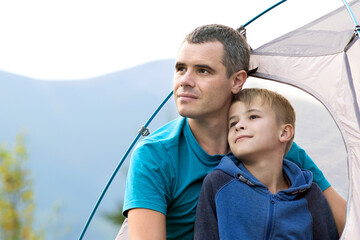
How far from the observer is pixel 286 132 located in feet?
6.59

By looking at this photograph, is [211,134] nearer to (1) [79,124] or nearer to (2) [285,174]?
(2) [285,174]

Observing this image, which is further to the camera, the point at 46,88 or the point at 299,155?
the point at 46,88

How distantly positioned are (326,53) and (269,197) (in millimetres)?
693

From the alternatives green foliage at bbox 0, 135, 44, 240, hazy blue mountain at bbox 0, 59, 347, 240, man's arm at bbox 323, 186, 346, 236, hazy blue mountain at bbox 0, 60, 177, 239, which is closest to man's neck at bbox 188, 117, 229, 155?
man's arm at bbox 323, 186, 346, 236

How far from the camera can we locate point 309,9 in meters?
2.30

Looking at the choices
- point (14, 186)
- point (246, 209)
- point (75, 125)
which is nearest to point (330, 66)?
point (246, 209)

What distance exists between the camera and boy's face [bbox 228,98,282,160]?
191 centimetres

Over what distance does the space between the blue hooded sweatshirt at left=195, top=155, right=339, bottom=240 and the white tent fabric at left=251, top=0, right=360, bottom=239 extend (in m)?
0.18

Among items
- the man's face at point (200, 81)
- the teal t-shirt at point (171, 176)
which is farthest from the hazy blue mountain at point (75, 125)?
the man's face at point (200, 81)

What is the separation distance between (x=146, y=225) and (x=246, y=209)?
1.16ft

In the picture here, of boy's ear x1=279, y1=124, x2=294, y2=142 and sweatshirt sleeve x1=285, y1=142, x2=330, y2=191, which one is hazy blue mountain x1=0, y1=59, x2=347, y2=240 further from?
boy's ear x1=279, y1=124, x2=294, y2=142

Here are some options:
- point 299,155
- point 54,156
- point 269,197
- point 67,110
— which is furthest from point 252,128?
point 67,110

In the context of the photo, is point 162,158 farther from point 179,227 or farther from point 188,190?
point 179,227

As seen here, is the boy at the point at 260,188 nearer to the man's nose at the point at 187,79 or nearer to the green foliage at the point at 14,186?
Result: the man's nose at the point at 187,79
